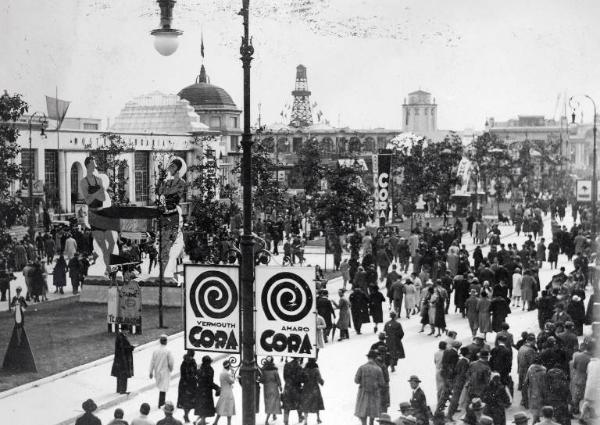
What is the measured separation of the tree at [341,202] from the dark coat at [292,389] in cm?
1780

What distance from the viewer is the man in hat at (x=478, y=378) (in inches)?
512

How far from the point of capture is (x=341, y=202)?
103 feet

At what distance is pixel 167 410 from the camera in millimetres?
11227

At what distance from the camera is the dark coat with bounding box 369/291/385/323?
2003 cm

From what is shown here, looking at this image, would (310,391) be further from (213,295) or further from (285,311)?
(213,295)

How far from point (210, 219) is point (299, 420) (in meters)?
10.7

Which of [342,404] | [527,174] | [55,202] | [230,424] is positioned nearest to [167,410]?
[230,424]

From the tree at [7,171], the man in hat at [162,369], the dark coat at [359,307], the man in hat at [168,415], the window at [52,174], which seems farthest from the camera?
the window at [52,174]

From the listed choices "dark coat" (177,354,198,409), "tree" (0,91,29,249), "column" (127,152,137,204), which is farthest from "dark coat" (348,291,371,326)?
"column" (127,152,137,204)

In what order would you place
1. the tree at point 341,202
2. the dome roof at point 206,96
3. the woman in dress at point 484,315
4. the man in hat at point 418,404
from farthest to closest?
the dome roof at point 206,96 → the tree at point 341,202 → the woman in dress at point 484,315 → the man in hat at point 418,404

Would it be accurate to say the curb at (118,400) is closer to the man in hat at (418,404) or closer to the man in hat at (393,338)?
the man in hat at (393,338)

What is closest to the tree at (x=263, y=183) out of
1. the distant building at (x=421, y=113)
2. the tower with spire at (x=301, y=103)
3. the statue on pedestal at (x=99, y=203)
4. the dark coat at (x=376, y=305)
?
the statue on pedestal at (x=99, y=203)

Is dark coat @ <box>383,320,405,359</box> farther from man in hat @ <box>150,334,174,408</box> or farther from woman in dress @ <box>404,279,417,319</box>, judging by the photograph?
woman in dress @ <box>404,279,417,319</box>

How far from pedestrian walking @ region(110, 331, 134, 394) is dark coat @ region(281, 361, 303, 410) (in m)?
3.17
